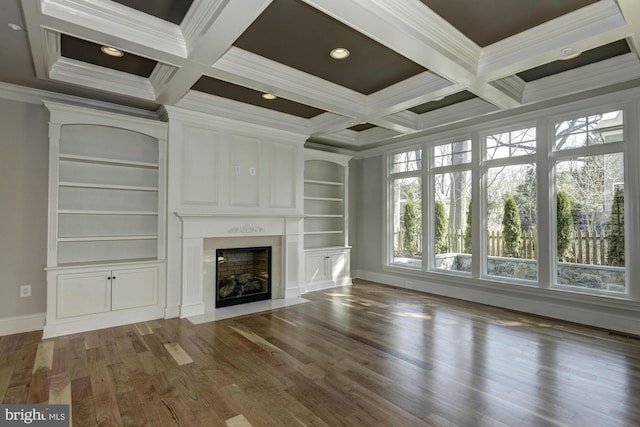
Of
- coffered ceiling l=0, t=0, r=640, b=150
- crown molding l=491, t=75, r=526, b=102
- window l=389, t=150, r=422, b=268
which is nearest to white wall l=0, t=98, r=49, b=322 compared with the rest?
coffered ceiling l=0, t=0, r=640, b=150

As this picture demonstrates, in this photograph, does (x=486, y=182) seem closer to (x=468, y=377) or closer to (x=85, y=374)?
(x=468, y=377)

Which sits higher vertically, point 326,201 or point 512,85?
point 512,85

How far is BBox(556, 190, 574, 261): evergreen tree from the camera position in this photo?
441cm

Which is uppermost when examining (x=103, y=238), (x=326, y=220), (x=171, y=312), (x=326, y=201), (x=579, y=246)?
(x=326, y=201)

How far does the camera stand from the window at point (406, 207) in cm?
627

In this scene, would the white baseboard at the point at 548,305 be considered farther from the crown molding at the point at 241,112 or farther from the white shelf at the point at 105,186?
the white shelf at the point at 105,186

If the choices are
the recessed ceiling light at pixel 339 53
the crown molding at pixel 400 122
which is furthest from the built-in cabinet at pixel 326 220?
the recessed ceiling light at pixel 339 53

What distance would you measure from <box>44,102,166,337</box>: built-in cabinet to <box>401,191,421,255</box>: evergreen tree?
4243mm

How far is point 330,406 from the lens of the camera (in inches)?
92.4

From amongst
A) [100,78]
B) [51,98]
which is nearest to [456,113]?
[100,78]

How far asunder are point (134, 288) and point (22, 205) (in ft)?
5.02

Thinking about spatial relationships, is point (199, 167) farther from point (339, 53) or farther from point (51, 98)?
point (339, 53)

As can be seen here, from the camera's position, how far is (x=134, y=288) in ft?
13.6

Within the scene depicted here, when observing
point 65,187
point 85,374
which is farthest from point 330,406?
point 65,187
